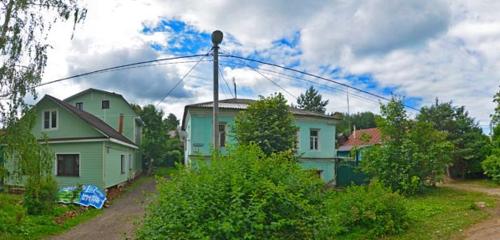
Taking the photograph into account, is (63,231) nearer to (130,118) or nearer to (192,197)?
(192,197)

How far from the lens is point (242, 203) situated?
5.41 m

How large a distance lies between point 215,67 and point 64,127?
13.0 metres

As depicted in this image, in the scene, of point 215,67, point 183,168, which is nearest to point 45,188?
point 215,67

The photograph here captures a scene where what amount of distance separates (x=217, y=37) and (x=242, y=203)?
548 centimetres

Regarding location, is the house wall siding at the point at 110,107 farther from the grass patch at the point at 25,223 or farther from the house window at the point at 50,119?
the grass patch at the point at 25,223

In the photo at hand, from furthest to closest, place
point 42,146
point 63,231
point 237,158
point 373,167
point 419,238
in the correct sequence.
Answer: point 373,167 < point 63,231 < point 42,146 < point 419,238 < point 237,158

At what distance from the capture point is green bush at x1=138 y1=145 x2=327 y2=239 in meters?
5.19

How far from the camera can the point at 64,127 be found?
19.7m

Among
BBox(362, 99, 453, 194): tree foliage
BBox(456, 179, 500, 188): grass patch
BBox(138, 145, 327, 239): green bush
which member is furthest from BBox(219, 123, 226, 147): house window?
BBox(138, 145, 327, 239): green bush

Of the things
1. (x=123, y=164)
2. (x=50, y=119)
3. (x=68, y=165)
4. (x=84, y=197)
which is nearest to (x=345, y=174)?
(x=123, y=164)

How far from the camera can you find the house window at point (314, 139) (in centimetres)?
2212

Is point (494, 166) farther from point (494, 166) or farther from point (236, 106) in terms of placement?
point (236, 106)

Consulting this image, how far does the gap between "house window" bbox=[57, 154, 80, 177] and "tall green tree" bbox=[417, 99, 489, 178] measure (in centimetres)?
1779

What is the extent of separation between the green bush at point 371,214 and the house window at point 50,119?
626 inches
